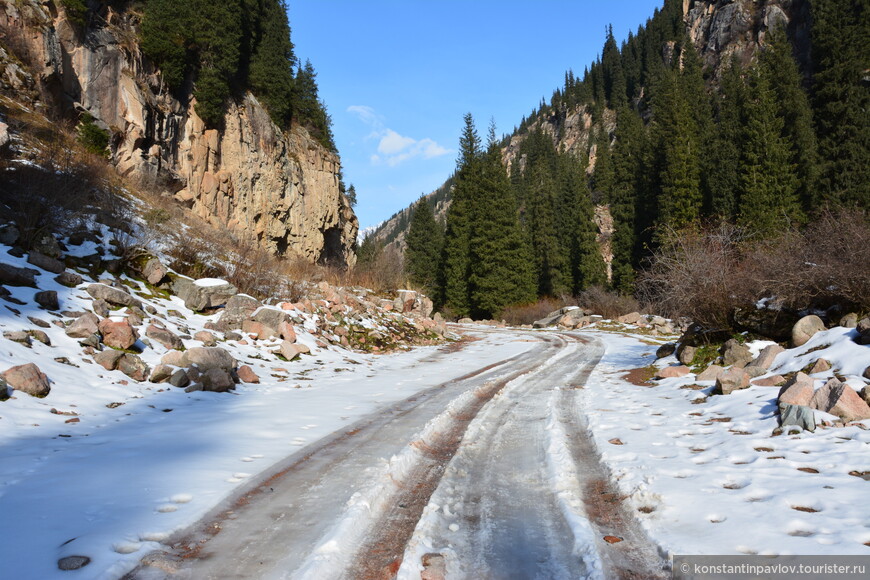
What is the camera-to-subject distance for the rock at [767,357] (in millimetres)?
7695

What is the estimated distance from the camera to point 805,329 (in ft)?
26.1

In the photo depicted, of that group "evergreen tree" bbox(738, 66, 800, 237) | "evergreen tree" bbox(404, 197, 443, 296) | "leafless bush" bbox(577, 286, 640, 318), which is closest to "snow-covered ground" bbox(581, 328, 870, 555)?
"evergreen tree" bbox(738, 66, 800, 237)

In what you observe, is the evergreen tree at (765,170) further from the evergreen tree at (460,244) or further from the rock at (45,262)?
the rock at (45,262)

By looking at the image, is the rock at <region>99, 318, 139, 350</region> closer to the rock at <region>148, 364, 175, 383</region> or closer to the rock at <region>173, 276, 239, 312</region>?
the rock at <region>148, 364, 175, 383</region>

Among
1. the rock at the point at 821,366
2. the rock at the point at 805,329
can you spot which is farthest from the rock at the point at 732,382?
the rock at the point at 805,329

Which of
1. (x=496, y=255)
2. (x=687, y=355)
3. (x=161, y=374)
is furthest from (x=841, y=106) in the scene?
(x=161, y=374)

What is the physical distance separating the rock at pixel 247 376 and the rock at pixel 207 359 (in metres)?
0.27

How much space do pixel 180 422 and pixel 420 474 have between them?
11.0 ft

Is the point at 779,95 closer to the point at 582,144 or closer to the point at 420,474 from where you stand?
the point at 420,474

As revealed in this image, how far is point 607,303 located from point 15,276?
3309 cm

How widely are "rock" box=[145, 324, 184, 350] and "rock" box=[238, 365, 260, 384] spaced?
3.89 ft

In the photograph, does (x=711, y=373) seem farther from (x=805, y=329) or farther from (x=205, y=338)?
(x=205, y=338)

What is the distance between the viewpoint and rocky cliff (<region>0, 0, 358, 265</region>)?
1554 cm

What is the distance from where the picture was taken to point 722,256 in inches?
425
